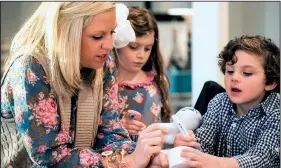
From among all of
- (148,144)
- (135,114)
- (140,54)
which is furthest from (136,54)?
(148,144)

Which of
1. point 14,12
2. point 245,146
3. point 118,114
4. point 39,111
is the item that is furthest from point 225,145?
point 14,12

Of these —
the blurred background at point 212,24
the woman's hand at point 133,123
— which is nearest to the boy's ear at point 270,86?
the blurred background at point 212,24

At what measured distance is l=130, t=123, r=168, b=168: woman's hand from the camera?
74 cm

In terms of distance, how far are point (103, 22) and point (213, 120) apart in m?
0.25

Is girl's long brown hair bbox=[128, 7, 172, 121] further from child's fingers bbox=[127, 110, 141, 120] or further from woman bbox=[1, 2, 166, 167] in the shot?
woman bbox=[1, 2, 166, 167]

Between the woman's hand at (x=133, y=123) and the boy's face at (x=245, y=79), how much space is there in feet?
0.59

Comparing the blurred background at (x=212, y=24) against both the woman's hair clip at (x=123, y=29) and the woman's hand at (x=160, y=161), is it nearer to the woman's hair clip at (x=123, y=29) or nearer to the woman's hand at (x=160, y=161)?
the woman's hair clip at (x=123, y=29)

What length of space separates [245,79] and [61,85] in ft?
0.92

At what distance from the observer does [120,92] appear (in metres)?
0.91

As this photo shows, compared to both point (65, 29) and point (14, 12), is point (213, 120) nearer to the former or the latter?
point (65, 29)

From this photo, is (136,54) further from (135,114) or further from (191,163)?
(191,163)

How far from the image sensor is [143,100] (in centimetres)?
91

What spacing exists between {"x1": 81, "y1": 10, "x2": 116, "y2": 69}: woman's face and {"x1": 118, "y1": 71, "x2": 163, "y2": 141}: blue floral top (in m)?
0.14

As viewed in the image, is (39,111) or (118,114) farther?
(118,114)
